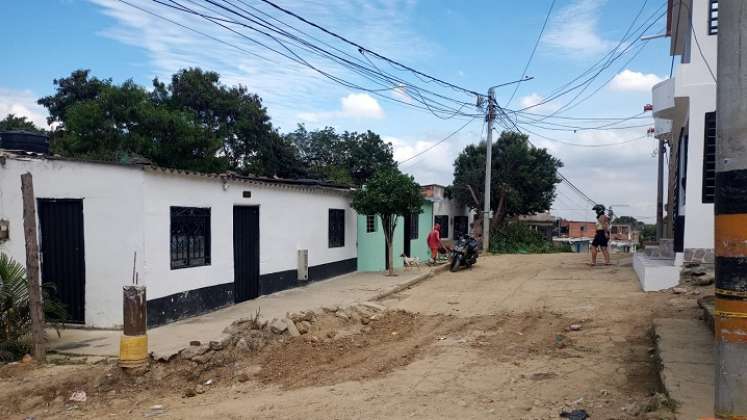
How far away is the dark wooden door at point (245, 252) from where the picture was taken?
11688mm

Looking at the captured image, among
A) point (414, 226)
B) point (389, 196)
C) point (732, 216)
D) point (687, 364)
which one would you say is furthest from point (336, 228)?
point (732, 216)

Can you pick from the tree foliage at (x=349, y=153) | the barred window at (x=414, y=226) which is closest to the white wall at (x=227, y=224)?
the barred window at (x=414, y=226)

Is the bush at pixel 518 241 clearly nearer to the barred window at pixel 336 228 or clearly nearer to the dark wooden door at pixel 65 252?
the barred window at pixel 336 228

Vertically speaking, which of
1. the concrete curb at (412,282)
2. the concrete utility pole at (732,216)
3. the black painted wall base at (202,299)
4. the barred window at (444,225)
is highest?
the concrete utility pole at (732,216)

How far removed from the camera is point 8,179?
9.39m

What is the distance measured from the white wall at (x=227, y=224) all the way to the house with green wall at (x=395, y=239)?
1587 mm

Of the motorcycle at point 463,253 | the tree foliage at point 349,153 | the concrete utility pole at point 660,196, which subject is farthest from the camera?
the tree foliage at point 349,153

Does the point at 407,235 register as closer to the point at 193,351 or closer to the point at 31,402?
the point at 193,351

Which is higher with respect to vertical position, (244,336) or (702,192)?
(702,192)

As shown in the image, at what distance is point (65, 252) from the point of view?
370 inches

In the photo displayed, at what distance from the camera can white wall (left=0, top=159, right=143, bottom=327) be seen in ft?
29.5

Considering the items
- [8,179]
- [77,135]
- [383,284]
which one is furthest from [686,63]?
[77,135]

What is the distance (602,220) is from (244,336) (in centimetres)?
1054

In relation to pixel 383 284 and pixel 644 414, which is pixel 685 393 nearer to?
pixel 644 414
